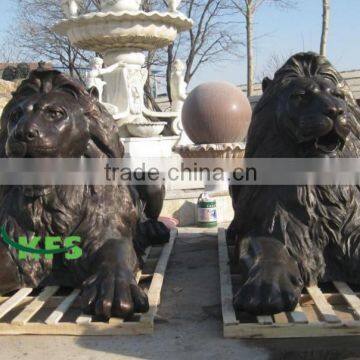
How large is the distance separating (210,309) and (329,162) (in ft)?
3.71

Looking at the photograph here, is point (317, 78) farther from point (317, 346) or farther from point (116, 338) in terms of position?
point (116, 338)

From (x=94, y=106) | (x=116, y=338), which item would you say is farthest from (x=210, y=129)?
(x=116, y=338)

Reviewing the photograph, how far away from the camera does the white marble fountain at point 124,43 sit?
9.24 meters

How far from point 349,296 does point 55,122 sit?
1.94m

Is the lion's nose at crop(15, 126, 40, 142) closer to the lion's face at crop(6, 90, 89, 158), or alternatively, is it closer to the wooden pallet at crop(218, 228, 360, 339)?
the lion's face at crop(6, 90, 89, 158)

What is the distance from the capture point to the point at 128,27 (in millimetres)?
9320

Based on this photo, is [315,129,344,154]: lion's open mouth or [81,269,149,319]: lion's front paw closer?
[81,269,149,319]: lion's front paw

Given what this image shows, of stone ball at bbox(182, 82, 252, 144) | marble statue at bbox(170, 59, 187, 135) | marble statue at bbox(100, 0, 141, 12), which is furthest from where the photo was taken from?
marble statue at bbox(170, 59, 187, 135)

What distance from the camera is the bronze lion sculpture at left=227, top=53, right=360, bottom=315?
3119mm

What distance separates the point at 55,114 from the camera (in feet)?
10.5

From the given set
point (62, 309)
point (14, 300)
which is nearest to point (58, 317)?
point (62, 309)

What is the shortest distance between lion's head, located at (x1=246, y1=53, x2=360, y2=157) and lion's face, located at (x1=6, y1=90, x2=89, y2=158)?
116 centimetres

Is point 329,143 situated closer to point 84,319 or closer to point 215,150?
point 84,319

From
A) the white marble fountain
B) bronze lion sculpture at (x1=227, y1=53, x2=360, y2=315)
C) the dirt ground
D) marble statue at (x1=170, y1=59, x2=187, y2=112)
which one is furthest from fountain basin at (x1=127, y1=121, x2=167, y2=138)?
the dirt ground
